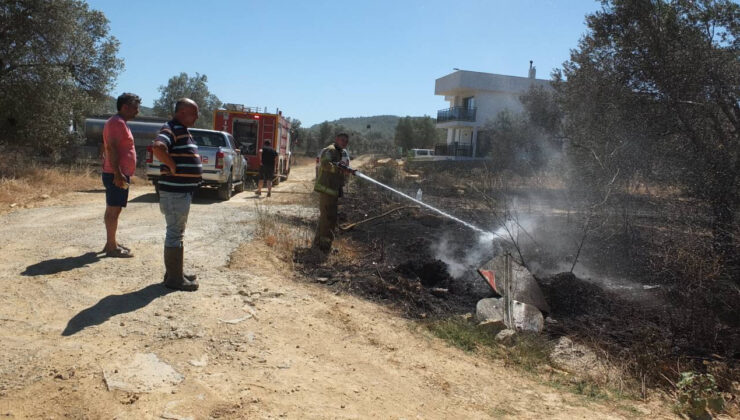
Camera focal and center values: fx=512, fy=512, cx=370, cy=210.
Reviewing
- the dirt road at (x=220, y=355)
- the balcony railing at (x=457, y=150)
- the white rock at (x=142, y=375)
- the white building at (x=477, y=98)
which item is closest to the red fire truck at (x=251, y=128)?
the dirt road at (x=220, y=355)

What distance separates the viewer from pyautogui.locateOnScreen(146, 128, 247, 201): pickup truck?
468 inches

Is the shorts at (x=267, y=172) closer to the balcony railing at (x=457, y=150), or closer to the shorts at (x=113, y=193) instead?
the shorts at (x=113, y=193)

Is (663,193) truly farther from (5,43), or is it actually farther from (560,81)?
(5,43)

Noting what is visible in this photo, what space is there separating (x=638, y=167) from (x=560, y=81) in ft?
29.3

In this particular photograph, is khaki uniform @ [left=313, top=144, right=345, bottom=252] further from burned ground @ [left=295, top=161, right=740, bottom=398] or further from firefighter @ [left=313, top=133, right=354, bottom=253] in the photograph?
burned ground @ [left=295, top=161, right=740, bottom=398]

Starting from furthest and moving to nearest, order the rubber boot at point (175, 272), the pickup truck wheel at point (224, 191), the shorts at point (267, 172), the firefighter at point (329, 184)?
the shorts at point (267, 172), the pickup truck wheel at point (224, 191), the firefighter at point (329, 184), the rubber boot at point (175, 272)

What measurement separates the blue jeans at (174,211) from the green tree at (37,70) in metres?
15.0

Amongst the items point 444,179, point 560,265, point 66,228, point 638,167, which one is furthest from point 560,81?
point 66,228

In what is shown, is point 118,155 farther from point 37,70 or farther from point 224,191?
point 37,70

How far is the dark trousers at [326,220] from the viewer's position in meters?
7.12

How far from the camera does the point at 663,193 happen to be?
33.8 ft

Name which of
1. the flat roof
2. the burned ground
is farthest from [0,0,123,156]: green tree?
the flat roof

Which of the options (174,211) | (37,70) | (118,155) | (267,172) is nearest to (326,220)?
(118,155)

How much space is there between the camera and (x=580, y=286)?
20.6ft
